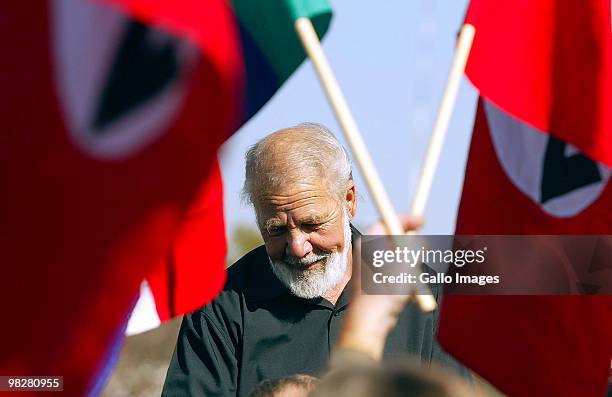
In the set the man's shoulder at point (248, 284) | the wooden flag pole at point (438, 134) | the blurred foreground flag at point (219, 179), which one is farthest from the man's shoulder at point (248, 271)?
the wooden flag pole at point (438, 134)

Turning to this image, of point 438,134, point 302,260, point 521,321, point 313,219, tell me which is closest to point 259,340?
point 302,260

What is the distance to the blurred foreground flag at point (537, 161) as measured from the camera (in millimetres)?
4836

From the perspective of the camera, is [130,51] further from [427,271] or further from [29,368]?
[427,271]

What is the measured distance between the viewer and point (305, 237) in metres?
5.47

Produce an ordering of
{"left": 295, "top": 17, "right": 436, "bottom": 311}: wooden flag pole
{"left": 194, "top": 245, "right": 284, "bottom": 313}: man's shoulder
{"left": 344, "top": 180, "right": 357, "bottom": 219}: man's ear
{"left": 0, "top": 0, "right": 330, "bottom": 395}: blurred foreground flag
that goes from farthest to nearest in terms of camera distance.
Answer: {"left": 344, "top": 180, "right": 357, "bottom": 219}: man's ear
{"left": 194, "top": 245, "right": 284, "bottom": 313}: man's shoulder
{"left": 295, "top": 17, "right": 436, "bottom": 311}: wooden flag pole
{"left": 0, "top": 0, "right": 330, "bottom": 395}: blurred foreground flag

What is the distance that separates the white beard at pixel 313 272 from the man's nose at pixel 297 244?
0.09ft

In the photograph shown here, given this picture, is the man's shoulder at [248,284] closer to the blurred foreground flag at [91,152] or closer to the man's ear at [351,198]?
the man's ear at [351,198]

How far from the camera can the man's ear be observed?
18.5 feet

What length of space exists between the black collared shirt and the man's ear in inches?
14.5

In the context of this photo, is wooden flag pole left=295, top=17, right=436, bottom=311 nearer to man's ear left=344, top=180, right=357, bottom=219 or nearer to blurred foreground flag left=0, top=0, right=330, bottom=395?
blurred foreground flag left=0, top=0, right=330, bottom=395

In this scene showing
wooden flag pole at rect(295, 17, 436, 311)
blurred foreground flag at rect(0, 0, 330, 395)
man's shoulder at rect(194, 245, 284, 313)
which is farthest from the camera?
man's shoulder at rect(194, 245, 284, 313)

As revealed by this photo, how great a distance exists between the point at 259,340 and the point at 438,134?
137 cm

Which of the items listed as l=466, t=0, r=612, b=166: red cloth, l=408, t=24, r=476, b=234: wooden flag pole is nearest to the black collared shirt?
l=466, t=0, r=612, b=166: red cloth

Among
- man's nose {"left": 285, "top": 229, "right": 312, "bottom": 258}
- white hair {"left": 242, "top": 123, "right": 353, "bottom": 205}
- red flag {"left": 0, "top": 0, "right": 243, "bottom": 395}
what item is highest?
red flag {"left": 0, "top": 0, "right": 243, "bottom": 395}
